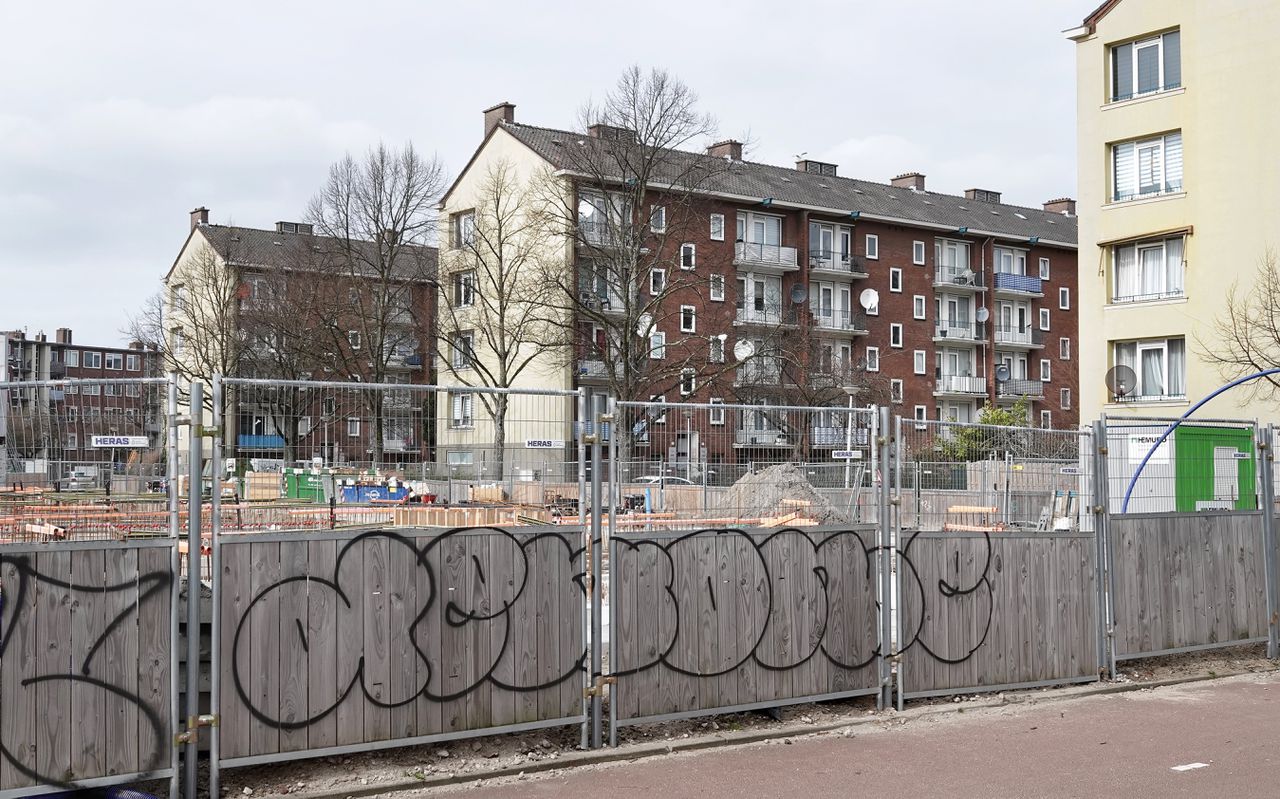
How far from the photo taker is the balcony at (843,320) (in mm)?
64375

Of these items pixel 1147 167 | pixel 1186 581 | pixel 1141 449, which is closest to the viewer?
pixel 1141 449

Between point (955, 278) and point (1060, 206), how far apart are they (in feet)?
56.7

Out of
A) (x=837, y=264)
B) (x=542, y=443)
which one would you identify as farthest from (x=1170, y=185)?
(x=837, y=264)

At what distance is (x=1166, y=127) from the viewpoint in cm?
3184

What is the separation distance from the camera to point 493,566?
8.34 meters

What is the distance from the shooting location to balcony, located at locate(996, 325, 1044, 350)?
72.3m

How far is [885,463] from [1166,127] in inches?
1007

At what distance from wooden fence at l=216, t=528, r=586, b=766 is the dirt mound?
1453 mm

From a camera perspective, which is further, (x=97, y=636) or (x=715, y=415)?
(x=715, y=415)

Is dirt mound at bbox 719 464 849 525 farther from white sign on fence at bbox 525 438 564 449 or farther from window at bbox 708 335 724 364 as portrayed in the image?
window at bbox 708 335 724 364

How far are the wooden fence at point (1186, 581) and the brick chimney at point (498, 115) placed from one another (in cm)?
4826

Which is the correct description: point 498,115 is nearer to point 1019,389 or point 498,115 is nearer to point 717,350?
point 717,350

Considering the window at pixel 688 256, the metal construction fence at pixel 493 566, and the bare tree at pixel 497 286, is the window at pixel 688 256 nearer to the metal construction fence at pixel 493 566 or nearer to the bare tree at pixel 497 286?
the bare tree at pixel 497 286

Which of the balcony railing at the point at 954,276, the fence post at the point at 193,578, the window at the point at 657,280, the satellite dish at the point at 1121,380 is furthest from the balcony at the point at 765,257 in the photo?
the fence post at the point at 193,578
